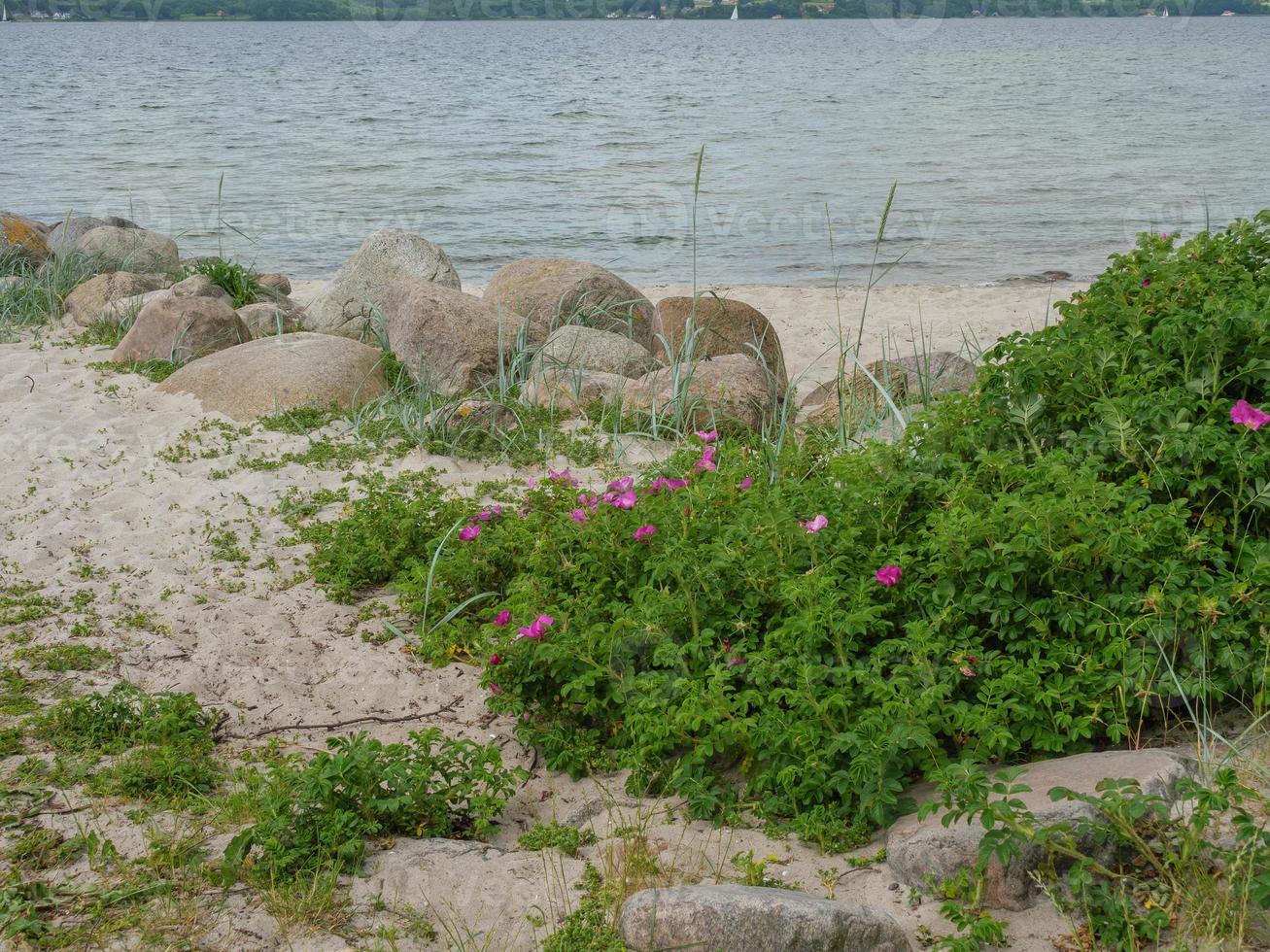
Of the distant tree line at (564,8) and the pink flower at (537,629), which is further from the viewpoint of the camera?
the distant tree line at (564,8)

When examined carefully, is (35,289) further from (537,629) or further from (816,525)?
(816,525)

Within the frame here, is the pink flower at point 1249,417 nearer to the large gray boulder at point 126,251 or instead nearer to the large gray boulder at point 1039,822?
the large gray boulder at point 1039,822

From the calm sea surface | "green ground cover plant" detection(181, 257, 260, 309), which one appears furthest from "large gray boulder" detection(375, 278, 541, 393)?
Answer: the calm sea surface

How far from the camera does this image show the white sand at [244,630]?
9.32 feet

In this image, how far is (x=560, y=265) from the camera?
8922mm

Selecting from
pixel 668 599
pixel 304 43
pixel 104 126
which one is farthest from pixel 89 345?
pixel 304 43

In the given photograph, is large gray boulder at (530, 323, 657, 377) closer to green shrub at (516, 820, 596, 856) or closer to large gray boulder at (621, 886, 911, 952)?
green shrub at (516, 820, 596, 856)

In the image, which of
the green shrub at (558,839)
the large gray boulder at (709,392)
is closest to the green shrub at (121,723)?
the green shrub at (558,839)

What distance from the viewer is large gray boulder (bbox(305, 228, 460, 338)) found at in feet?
29.9

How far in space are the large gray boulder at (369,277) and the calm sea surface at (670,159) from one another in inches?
116

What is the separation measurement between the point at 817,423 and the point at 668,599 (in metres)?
3.42

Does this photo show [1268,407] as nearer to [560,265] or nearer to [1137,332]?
[1137,332]

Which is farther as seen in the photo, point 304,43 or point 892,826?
point 304,43

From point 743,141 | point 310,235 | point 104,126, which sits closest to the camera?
point 310,235
